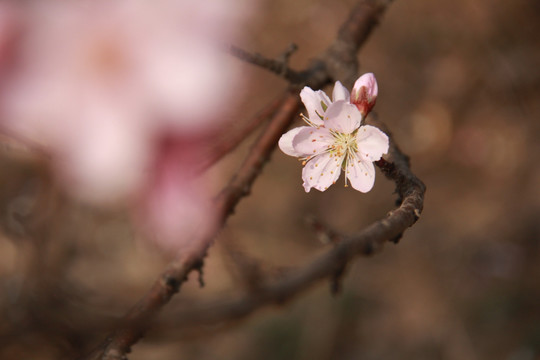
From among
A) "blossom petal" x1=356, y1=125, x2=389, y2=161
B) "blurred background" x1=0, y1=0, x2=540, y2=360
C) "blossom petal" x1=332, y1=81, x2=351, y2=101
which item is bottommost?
"blurred background" x1=0, y1=0, x2=540, y2=360

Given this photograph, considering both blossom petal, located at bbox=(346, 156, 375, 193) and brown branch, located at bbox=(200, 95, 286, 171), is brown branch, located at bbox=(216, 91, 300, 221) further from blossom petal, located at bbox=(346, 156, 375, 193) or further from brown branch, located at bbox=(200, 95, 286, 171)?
blossom petal, located at bbox=(346, 156, 375, 193)

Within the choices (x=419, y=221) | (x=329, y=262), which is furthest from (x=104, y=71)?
(x=419, y=221)

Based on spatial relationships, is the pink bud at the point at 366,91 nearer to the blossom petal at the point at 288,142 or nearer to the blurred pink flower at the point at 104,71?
the blossom petal at the point at 288,142

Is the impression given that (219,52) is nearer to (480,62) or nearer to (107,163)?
(107,163)

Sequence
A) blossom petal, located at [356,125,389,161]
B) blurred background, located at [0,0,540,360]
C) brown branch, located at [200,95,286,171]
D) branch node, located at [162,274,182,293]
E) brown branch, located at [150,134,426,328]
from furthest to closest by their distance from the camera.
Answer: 1. blurred background, located at [0,0,540,360]
2. brown branch, located at [200,95,286,171]
3. branch node, located at [162,274,182,293]
4. blossom petal, located at [356,125,389,161]
5. brown branch, located at [150,134,426,328]

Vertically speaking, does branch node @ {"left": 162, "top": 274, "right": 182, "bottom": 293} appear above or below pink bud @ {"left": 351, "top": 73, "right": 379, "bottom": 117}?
below

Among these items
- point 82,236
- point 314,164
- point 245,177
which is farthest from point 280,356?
point 314,164

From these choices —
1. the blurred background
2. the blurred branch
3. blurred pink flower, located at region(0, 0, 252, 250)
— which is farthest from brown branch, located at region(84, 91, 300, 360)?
the blurred background
